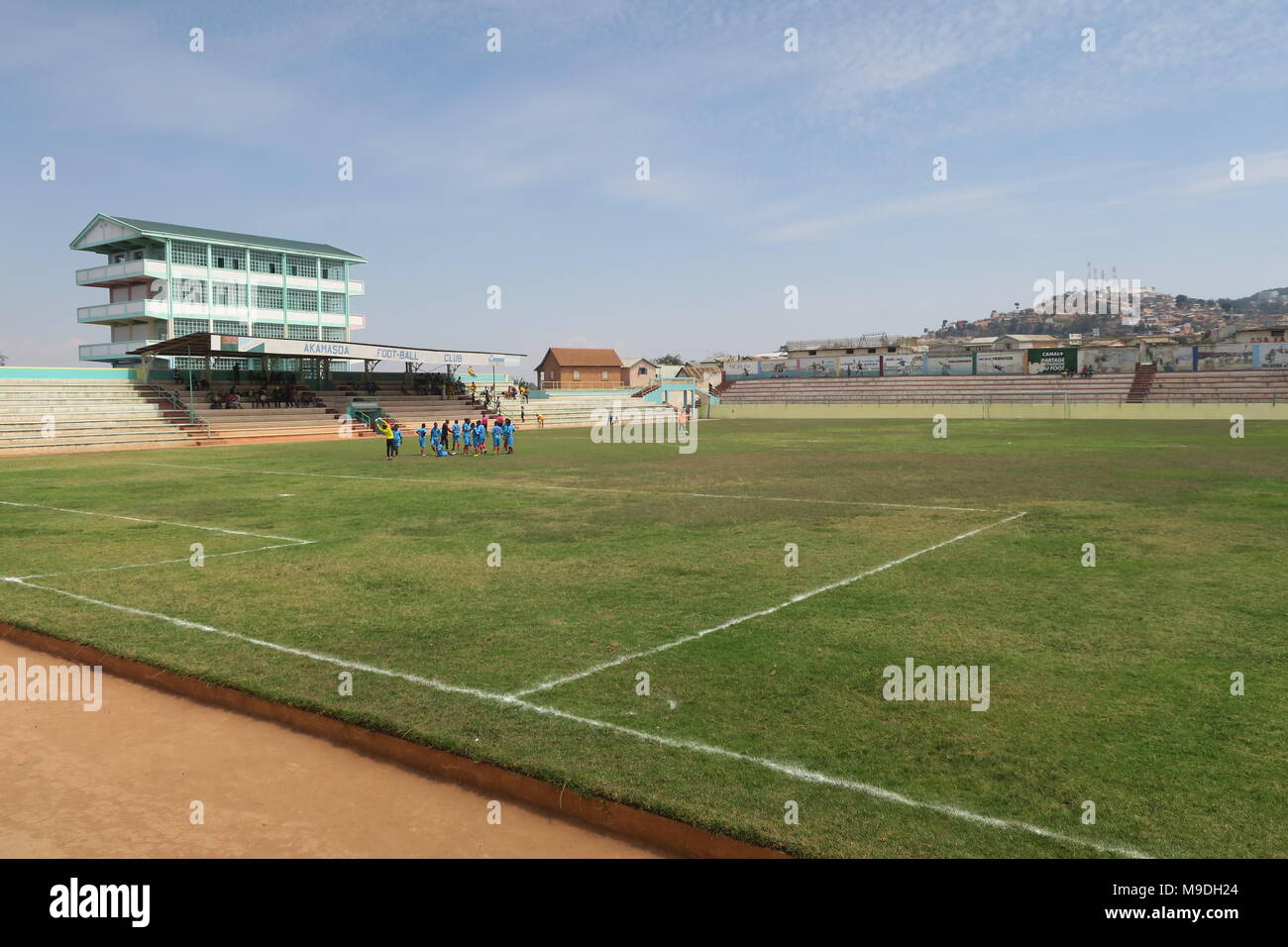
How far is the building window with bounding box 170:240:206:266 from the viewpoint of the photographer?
63.3 m

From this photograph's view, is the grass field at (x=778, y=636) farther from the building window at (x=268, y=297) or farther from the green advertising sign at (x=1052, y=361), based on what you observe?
the green advertising sign at (x=1052, y=361)

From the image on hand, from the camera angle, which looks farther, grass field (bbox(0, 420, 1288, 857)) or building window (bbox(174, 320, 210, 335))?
building window (bbox(174, 320, 210, 335))

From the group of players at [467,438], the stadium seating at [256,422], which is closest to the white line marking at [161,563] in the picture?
the group of players at [467,438]

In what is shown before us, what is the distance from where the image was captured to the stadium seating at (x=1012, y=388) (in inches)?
2446

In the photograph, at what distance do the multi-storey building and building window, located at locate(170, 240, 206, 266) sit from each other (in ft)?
0.21

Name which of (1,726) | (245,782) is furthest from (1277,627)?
(1,726)

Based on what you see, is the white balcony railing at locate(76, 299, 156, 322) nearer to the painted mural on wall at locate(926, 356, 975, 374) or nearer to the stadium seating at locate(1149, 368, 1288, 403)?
the painted mural on wall at locate(926, 356, 975, 374)

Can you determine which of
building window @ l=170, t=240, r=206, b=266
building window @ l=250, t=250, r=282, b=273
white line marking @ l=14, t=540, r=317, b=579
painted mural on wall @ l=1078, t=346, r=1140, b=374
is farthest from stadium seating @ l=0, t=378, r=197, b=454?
painted mural on wall @ l=1078, t=346, r=1140, b=374

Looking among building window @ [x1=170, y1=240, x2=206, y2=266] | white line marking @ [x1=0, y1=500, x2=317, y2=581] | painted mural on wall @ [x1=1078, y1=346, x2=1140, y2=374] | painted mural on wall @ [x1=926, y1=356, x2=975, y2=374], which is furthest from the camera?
painted mural on wall @ [x1=926, y1=356, x2=975, y2=374]

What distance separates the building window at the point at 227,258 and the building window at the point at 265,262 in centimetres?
79

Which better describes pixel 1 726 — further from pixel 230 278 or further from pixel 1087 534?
pixel 230 278

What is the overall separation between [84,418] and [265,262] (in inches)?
1322

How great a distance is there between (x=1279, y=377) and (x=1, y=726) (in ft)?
247
